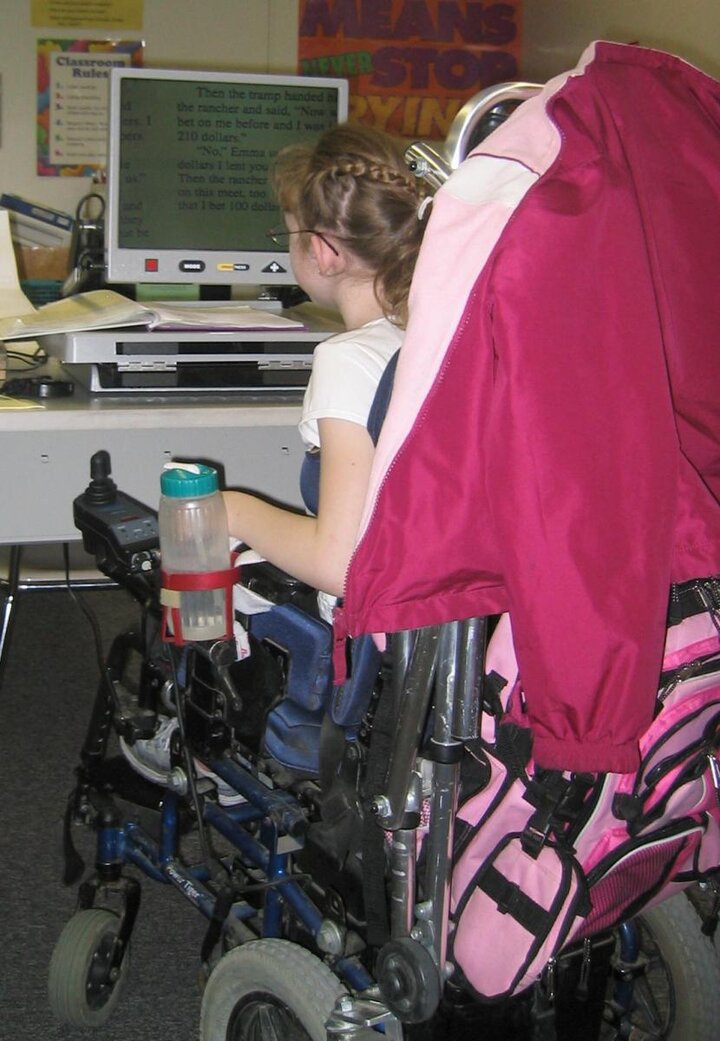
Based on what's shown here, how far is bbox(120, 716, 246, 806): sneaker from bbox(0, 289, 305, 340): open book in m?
0.56

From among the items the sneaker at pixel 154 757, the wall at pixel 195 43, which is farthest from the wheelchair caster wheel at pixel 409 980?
the wall at pixel 195 43

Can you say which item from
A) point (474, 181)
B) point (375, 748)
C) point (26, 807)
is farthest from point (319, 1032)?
point (26, 807)

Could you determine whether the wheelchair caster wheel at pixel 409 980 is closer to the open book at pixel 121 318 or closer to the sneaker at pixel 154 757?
the sneaker at pixel 154 757

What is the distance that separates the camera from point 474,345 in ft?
2.81

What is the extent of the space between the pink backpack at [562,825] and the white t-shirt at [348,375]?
27 cm

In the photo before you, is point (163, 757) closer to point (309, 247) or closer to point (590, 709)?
point (309, 247)

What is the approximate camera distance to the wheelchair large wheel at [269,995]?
114 cm

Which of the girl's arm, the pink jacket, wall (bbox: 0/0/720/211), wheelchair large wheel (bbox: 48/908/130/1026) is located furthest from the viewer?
wall (bbox: 0/0/720/211)

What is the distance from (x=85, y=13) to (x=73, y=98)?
0.24 metres

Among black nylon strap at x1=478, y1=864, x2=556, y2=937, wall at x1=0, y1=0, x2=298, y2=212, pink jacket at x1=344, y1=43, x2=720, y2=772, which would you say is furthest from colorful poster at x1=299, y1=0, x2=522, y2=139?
black nylon strap at x1=478, y1=864, x2=556, y2=937

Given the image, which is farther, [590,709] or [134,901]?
[134,901]

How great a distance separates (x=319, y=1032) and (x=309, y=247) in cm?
83

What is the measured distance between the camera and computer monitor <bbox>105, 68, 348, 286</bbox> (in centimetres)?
194

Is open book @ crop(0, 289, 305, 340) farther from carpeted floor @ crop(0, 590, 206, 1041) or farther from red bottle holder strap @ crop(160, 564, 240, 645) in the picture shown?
carpeted floor @ crop(0, 590, 206, 1041)
